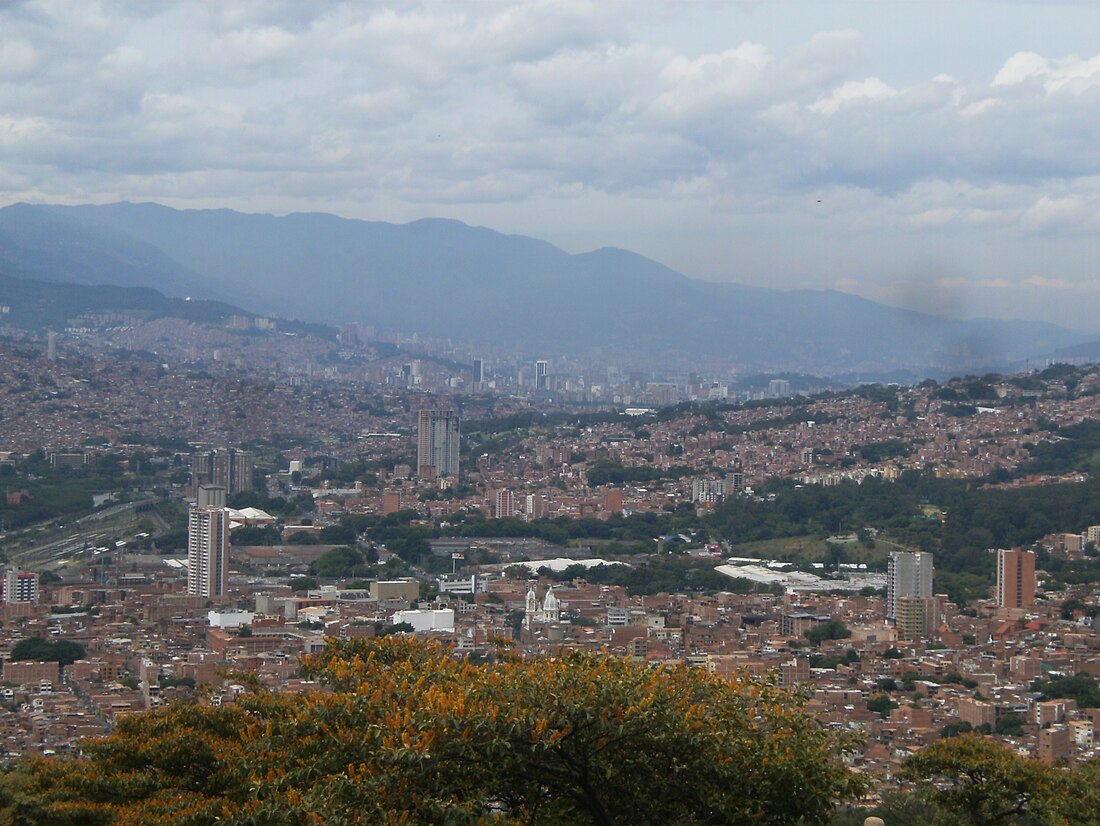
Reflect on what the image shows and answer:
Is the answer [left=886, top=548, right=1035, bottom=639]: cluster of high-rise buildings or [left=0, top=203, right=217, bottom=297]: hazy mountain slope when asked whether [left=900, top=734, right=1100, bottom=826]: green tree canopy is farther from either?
[left=0, top=203, right=217, bottom=297]: hazy mountain slope

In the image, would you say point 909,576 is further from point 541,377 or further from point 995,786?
point 541,377

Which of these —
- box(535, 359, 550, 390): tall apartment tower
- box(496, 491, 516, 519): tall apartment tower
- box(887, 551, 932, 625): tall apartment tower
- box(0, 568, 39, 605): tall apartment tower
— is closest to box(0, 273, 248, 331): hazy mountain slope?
box(535, 359, 550, 390): tall apartment tower

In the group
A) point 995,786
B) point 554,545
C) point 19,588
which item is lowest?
point 554,545

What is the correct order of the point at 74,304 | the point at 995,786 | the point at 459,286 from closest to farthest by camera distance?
the point at 995,786, the point at 74,304, the point at 459,286

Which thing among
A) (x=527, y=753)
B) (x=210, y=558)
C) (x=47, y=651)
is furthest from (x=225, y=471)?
(x=527, y=753)

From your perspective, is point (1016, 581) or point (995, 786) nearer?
point (995, 786)

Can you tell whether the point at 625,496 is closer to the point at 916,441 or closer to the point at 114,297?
the point at 916,441

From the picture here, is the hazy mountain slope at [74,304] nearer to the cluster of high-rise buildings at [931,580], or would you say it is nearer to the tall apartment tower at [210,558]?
the tall apartment tower at [210,558]
